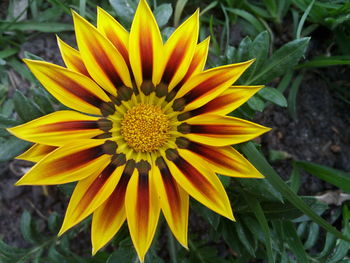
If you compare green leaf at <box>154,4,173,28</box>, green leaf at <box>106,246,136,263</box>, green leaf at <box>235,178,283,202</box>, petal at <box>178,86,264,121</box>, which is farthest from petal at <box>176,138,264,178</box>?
green leaf at <box>154,4,173,28</box>

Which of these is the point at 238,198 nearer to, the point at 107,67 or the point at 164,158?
the point at 164,158

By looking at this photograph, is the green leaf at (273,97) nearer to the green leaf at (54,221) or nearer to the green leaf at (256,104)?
the green leaf at (256,104)

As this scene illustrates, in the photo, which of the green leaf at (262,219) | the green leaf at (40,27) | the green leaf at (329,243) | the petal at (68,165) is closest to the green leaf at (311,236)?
the green leaf at (329,243)

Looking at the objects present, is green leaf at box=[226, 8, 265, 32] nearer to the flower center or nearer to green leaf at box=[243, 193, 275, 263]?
the flower center

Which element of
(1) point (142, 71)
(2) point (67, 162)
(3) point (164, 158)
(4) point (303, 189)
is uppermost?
(1) point (142, 71)

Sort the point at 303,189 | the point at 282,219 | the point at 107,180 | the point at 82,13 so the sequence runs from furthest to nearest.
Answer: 1. the point at 303,189
2. the point at 82,13
3. the point at 282,219
4. the point at 107,180

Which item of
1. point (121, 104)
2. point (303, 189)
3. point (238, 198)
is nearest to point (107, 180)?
point (121, 104)
